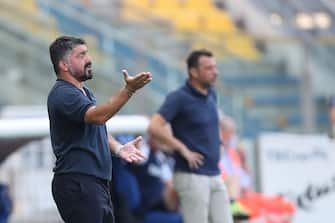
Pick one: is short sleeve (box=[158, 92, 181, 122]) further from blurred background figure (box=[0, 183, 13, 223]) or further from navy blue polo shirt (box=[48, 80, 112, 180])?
navy blue polo shirt (box=[48, 80, 112, 180])

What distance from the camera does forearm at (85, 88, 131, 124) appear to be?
17.5ft

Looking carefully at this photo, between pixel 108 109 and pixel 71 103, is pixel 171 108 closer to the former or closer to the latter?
pixel 71 103

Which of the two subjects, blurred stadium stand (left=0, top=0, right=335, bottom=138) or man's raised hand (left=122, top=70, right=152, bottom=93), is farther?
blurred stadium stand (left=0, top=0, right=335, bottom=138)

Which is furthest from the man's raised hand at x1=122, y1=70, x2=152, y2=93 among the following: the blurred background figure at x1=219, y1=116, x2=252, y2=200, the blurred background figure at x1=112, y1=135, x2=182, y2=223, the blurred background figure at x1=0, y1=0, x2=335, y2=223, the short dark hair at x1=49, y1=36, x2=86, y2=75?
the blurred background figure at x1=219, y1=116, x2=252, y2=200

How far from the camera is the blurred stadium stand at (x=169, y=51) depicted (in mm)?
15906

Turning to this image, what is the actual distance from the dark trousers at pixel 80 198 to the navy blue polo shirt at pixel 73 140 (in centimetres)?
4

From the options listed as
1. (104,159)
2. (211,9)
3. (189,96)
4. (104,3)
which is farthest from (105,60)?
(104,159)

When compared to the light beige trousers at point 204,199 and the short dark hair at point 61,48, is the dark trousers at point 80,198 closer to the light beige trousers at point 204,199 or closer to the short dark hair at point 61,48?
the short dark hair at point 61,48

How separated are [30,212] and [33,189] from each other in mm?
455

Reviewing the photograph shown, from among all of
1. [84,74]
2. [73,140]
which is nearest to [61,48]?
[84,74]

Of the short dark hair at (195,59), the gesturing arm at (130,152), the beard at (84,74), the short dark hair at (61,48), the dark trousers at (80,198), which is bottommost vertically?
the dark trousers at (80,198)

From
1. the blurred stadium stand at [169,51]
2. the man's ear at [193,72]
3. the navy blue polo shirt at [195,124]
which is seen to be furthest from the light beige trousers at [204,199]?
the blurred stadium stand at [169,51]

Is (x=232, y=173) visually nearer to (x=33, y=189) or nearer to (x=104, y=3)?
(x=33, y=189)

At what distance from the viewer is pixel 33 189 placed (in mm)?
10508
